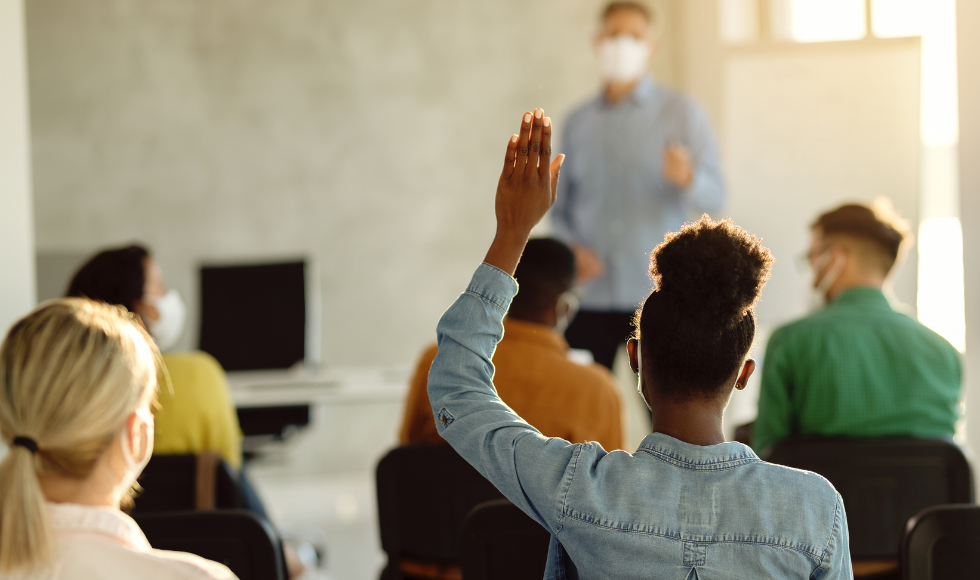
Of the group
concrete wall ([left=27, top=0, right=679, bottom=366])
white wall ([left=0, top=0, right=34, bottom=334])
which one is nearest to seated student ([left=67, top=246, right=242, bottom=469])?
white wall ([left=0, top=0, right=34, bottom=334])

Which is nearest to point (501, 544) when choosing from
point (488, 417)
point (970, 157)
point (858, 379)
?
point (488, 417)

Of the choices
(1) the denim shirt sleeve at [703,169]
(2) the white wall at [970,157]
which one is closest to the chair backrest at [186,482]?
(2) the white wall at [970,157]

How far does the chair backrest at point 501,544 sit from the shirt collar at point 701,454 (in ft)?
1.09

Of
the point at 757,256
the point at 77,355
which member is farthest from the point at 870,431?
the point at 77,355

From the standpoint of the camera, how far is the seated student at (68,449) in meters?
0.76

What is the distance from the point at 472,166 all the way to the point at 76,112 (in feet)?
6.32

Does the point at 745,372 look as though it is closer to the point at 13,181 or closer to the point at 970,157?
the point at 970,157

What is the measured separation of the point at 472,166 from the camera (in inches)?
180

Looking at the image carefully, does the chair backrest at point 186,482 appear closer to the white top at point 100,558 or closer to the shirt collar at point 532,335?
the shirt collar at point 532,335

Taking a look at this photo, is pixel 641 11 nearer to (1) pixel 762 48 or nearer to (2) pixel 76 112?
(1) pixel 762 48

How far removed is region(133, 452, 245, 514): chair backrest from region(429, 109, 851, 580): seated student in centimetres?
82

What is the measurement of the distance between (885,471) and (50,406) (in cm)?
125

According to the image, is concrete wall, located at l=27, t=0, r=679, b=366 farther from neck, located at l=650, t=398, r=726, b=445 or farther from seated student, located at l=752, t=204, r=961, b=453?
neck, located at l=650, t=398, r=726, b=445

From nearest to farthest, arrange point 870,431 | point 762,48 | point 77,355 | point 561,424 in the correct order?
point 77,355
point 561,424
point 870,431
point 762,48
